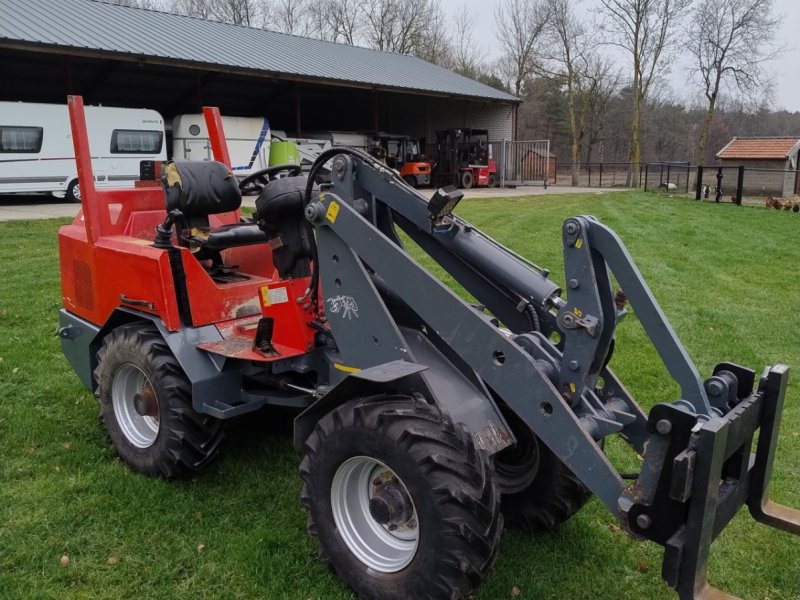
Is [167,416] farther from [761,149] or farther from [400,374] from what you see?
[761,149]

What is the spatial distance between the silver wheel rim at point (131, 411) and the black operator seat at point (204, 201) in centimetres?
88

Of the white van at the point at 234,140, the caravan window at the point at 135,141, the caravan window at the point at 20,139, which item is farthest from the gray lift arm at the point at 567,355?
the white van at the point at 234,140

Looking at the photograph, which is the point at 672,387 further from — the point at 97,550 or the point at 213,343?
the point at 97,550

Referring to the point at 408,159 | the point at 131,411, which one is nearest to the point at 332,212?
the point at 131,411

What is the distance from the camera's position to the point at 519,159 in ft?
113

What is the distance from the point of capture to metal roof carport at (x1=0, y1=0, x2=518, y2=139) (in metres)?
20.5

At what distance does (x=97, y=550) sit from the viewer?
11.4 feet

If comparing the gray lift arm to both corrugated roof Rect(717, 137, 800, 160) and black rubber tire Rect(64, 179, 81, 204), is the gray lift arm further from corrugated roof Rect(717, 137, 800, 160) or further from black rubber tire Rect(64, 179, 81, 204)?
corrugated roof Rect(717, 137, 800, 160)

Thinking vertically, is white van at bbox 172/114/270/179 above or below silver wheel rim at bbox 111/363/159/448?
above

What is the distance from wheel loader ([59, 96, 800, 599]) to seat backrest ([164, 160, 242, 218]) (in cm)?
1

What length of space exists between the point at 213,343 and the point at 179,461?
688mm

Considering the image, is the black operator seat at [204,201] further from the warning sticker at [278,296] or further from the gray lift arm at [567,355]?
the gray lift arm at [567,355]

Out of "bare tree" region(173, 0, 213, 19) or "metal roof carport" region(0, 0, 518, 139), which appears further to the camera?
"bare tree" region(173, 0, 213, 19)

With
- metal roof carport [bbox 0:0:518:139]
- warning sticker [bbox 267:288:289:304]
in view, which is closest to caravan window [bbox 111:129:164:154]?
metal roof carport [bbox 0:0:518:139]
